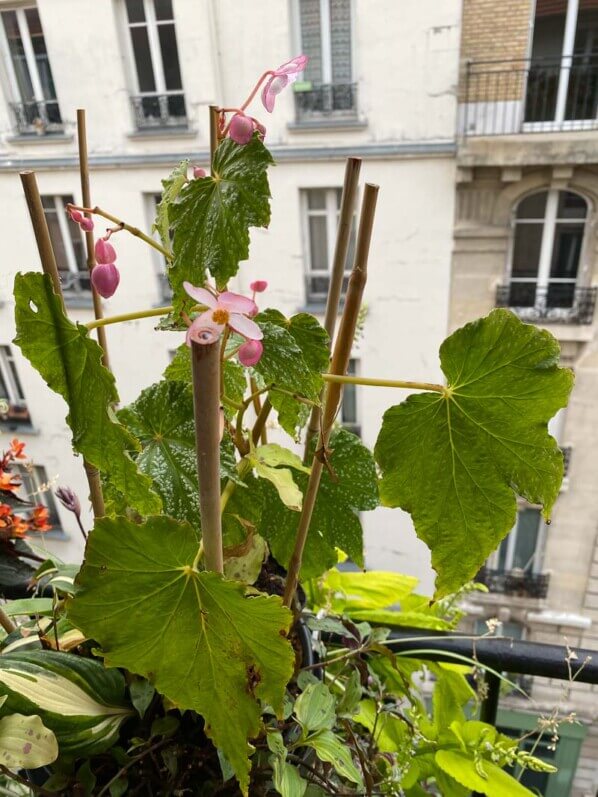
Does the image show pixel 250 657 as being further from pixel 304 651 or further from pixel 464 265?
pixel 464 265

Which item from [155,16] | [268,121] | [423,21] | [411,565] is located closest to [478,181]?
[423,21]

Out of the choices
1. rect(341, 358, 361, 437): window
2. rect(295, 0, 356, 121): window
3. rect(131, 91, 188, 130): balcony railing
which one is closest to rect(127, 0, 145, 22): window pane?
rect(131, 91, 188, 130): balcony railing

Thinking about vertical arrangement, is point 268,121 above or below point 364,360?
above

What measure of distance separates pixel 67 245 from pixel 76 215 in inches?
104

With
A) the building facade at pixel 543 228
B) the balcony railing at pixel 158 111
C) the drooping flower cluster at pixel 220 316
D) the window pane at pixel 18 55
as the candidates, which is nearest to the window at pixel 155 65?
the balcony railing at pixel 158 111

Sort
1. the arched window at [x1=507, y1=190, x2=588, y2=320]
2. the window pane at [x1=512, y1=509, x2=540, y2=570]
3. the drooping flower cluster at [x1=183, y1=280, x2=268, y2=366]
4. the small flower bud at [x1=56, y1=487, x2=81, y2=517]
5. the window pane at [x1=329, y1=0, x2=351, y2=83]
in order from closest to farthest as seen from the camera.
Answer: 1. the drooping flower cluster at [x1=183, y1=280, x2=268, y2=366]
2. the small flower bud at [x1=56, y1=487, x2=81, y2=517]
3. the window pane at [x1=329, y1=0, x2=351, y2=83]
4. the arched window at [x1=507, y1=190, x2=588, y2=320]
5. the window pane at [x1=512, y1=509, x2=540, y2=570]

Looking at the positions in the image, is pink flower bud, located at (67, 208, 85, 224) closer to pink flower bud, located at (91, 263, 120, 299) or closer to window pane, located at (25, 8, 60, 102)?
pink flower bud, located at (91, 263, 120, 299)

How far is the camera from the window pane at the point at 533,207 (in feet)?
8.69

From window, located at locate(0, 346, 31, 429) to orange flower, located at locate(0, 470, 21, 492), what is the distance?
2620mm

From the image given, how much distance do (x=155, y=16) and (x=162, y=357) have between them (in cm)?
148

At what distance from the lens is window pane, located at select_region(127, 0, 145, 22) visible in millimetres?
2430

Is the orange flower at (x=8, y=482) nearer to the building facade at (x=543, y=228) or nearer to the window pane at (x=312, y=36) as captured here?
the building facade at (x=543, y=228)

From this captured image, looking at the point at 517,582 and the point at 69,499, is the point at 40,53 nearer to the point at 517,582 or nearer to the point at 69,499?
the point at 69,499

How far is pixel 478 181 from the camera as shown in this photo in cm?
256
